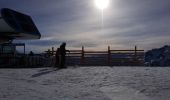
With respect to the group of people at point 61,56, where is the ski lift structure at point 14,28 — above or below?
above

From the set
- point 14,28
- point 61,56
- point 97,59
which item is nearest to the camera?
point 61,56

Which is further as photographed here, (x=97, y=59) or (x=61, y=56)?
(x=97, y=59)

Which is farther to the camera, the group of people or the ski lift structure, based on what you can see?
the ski lift structure

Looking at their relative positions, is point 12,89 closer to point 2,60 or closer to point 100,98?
point 100,98

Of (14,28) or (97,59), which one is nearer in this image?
(14,28)

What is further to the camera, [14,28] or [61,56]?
[14,28]

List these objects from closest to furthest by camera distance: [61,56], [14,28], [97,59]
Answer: [61,56]
[14,28]
[97,59]

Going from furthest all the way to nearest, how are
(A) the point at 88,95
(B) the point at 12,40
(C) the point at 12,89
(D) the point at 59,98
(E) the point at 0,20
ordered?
(B) the point at 12,40 < (E) the point at 0,20 < (C) the point at 12,89 < (A) the point at 88,95 < (D) the point at 59,98

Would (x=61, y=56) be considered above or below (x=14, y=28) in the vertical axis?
below

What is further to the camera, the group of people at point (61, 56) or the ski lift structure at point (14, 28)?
the ski lift structure at point (14, 28)

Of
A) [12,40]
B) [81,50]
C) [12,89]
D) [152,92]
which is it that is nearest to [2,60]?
[12,40]

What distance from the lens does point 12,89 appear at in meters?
10.9

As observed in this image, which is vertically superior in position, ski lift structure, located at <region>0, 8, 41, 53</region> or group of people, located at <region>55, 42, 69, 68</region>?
ski lift structure, located at <region>0, 8, 41, 53</region>

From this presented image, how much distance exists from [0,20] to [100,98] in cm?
1528
